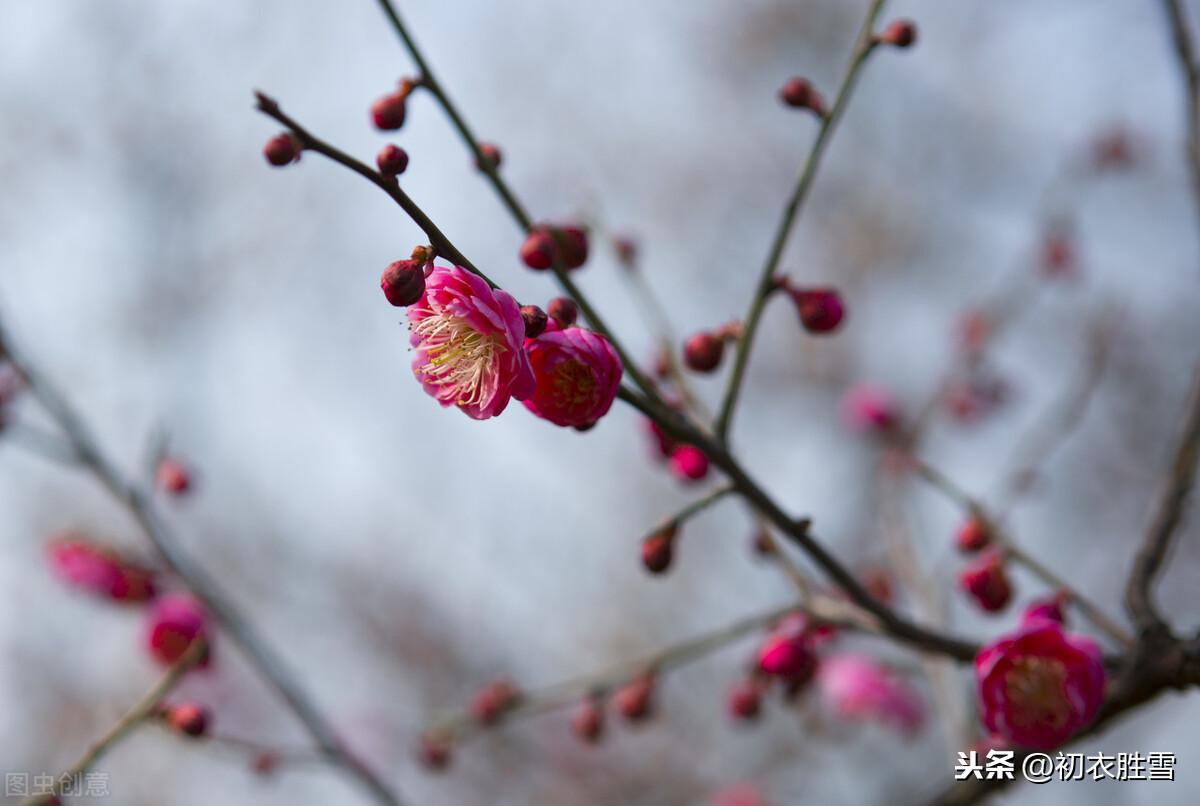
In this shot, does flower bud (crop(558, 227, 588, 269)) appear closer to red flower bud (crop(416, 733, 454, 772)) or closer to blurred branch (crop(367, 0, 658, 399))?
blurred branch (crop(367, 0, 658, 399))

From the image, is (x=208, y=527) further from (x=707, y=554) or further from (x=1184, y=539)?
(x=1184, y=539)

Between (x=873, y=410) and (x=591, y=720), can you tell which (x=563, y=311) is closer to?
(x=591, y=720)

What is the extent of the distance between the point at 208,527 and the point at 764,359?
4.61 m

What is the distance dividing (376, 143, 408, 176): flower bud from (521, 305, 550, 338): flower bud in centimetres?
19

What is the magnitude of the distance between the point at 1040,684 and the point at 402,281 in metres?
1.03

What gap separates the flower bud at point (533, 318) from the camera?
1.07 meters

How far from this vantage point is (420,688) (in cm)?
739

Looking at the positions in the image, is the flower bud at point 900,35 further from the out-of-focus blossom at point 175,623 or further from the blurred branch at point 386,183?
the out-of-focus blossom at point 175,623

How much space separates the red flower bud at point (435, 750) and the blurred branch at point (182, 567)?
0.45ft

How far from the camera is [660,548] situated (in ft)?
4.45

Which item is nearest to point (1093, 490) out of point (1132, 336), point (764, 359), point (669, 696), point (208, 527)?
point (1132, 336)

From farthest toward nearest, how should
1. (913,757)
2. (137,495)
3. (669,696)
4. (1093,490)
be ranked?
(1093,490) → (669,696) → (913,757) → (137,495)

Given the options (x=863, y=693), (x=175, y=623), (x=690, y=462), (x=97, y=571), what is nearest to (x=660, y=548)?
(x=690, y=462)

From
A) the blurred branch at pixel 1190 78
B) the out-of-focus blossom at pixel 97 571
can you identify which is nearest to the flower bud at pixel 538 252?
the blurred branch at pixel 1190 78
